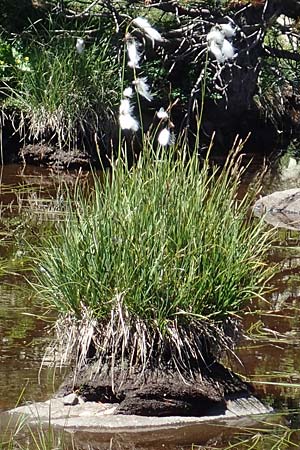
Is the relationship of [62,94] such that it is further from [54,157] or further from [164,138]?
[164,138]

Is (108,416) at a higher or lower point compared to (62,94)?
lower

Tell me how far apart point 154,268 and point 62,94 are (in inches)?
276

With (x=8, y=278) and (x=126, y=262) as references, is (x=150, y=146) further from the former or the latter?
(x=8, y=278)

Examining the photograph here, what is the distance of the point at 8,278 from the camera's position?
7.04 meters

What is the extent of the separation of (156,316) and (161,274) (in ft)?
0.60

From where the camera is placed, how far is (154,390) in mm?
4531

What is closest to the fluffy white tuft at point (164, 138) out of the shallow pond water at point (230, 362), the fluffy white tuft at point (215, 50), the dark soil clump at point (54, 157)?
the fluffy white tuft at point (215, 50)

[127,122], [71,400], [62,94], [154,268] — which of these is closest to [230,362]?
[71,400]

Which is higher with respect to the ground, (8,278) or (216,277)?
(216,277)

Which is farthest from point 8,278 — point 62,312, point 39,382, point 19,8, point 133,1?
point 19,8

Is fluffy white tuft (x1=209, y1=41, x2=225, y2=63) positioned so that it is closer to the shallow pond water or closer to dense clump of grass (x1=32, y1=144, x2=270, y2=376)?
dense clump of grass (x1=32, y1=144, x2=270, y2=376)

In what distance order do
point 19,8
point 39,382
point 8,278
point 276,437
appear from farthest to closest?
point 19,8 → point 8,278 → point 39,382 → point 276,437

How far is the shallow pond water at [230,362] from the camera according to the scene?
4434 millimetres

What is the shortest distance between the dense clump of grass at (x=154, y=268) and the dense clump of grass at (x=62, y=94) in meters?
6.61
